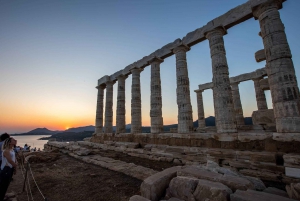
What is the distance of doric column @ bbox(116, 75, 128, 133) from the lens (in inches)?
645

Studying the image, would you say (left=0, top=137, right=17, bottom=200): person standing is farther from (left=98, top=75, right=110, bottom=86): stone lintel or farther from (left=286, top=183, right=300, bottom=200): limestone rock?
(left=98, top=75, right=110, bottom=86): stone lintel

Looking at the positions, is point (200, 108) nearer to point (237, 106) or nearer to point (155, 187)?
point (237, 106)

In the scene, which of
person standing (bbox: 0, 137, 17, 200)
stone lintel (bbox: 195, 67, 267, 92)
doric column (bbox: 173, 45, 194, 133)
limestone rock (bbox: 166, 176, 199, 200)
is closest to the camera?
limestone rock (bbox: 166, 176, 199, 200)

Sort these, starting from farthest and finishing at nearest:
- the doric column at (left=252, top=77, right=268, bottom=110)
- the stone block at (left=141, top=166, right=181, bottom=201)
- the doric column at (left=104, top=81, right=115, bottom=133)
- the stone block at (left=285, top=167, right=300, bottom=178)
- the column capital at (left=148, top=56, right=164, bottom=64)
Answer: the doric column at (left=104, top=81, right=115, bottom=133)
the doric column at (left=252, top=77, right=268, bottom=110)
the column capital at (left=148, top=56, right=164, bottom=64)
the stone block at (left=285, top=167, right=300, bottom=178)
the stone block at (left=141, top=166, right=181, bottom=201)

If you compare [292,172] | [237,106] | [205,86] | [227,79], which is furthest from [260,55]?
[292,172]

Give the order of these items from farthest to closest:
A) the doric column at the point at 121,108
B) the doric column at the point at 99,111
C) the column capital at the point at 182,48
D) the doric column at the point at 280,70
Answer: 1. the doric column at the point at 99,111
2. the doric column at the point at 121,108
3. the column capital at the point at 182,48
4. the doric column at the point at 280,70

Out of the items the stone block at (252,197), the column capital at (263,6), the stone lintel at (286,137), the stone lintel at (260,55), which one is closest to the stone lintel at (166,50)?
the column capital at (263,6)

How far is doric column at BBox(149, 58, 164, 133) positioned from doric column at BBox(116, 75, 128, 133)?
483 centimetres

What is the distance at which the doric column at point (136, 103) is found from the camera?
14.6 metres

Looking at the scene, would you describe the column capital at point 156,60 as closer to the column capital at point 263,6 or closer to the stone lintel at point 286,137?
the column capital at point 263,6

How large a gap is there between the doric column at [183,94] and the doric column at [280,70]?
5042 mm

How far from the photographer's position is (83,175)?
634 centimetres

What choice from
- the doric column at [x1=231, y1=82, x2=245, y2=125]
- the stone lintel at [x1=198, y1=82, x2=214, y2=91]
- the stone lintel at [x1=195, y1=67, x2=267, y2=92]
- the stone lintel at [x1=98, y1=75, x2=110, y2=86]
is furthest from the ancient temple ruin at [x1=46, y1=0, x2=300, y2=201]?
the stone lintel at [x1=198, y1=82, x2=214, y2=91]

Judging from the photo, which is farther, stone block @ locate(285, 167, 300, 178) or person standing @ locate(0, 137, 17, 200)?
stone block @ locate(285, 167, 300, 178)
